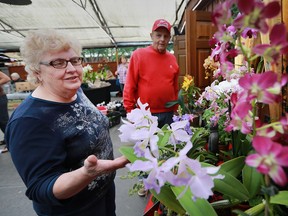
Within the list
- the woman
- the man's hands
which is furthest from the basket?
the man's hands

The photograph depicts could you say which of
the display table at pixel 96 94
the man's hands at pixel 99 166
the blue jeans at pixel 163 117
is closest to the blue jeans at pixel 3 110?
the display table at pixel 96 94

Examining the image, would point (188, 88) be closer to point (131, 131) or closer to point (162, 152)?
point (162, 152)

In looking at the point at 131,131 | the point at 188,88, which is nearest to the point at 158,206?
the point at 131,131

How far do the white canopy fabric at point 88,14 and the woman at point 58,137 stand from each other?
10.7 ft

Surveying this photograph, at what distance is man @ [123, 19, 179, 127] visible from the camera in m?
1.92

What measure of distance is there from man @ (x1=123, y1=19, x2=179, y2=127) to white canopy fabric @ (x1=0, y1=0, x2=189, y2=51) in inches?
94.0

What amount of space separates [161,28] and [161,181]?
5.79 feet

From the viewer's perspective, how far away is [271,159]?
24 cm

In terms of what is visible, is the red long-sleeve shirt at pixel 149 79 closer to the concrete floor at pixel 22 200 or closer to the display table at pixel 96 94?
the concrete floor at pixel 22 200

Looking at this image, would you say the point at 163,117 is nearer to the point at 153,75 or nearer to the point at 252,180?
the point at 153,75

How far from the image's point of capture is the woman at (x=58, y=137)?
2.41 feet

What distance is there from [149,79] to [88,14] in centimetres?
428

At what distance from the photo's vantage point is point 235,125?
1.05ft

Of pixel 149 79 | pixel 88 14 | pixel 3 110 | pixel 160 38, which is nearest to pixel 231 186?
pixel 149 79
